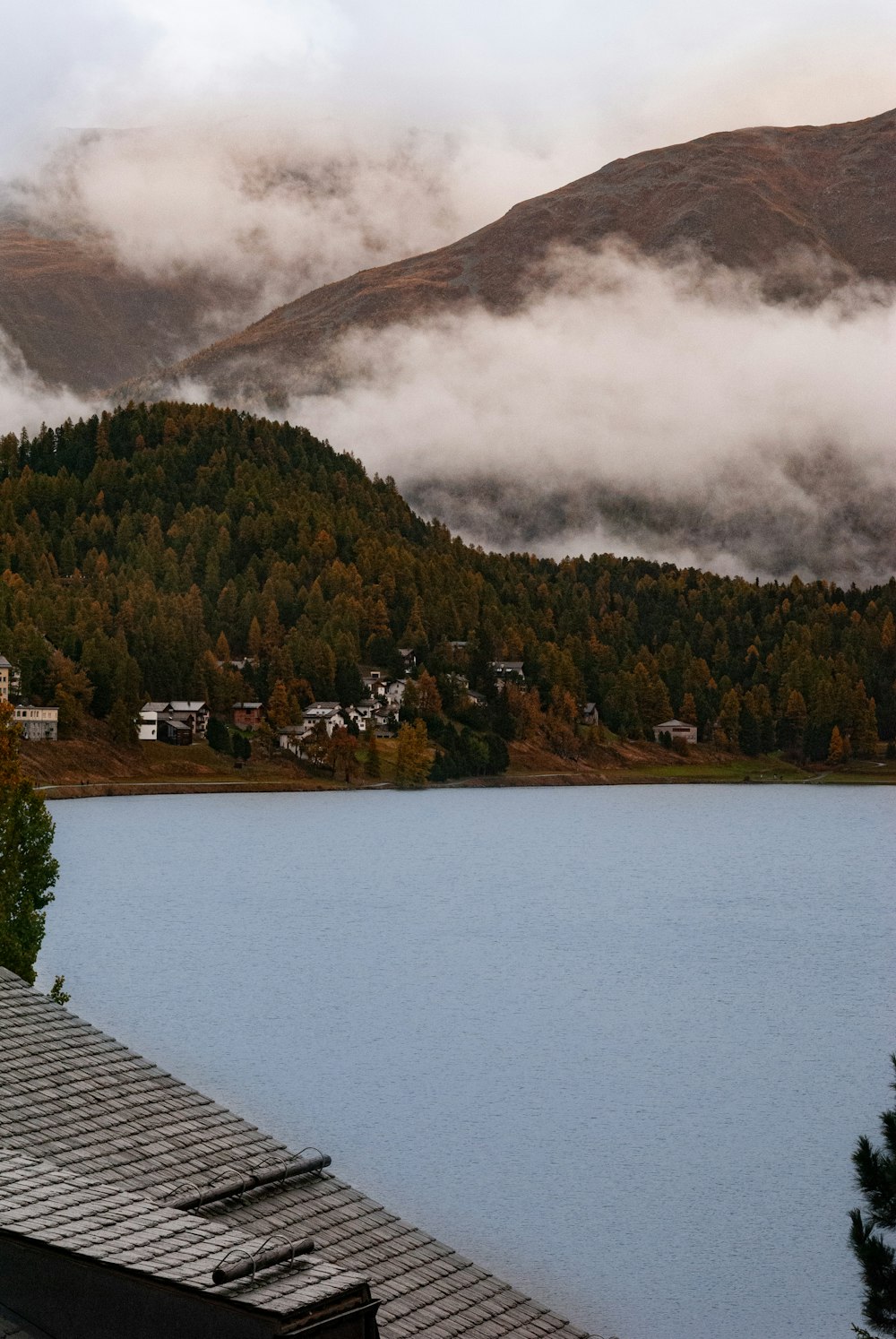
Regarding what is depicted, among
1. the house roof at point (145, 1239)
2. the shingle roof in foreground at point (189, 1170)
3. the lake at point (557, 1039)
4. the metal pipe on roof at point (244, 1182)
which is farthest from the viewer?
the lake at point (557, 1039)

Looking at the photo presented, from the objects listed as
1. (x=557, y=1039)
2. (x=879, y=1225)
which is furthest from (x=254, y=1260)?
(x=557, y=1039)

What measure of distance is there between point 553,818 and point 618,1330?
165135 mm

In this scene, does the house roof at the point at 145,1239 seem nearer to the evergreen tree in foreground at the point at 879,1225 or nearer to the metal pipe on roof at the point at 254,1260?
the metal pipe on roof at the point at 254,1260

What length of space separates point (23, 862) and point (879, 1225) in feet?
97.9

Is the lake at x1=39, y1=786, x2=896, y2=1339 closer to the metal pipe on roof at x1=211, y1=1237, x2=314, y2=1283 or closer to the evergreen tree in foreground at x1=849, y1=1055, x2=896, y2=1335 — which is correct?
the evergreen tree in foreground at x1=849, y1=1055, x2=896, y2=1335

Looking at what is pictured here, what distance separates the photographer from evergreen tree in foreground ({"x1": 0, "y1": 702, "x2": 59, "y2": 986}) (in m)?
42.3

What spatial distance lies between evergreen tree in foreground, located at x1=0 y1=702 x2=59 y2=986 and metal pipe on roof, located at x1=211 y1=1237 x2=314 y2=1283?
107 feet

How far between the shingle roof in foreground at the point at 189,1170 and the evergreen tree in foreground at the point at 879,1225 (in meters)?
5.09

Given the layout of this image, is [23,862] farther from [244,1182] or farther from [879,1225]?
[879,1225]

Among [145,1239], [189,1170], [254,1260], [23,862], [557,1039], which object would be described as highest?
[254,1260]

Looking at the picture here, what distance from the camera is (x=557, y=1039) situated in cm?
5831

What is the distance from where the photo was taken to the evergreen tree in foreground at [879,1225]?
1897 cm

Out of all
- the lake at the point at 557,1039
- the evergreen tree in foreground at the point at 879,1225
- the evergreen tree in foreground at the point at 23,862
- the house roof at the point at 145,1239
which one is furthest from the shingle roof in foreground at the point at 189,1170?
the evergreen tree in foreground at the point at 23,862

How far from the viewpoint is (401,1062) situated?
53281 mm
